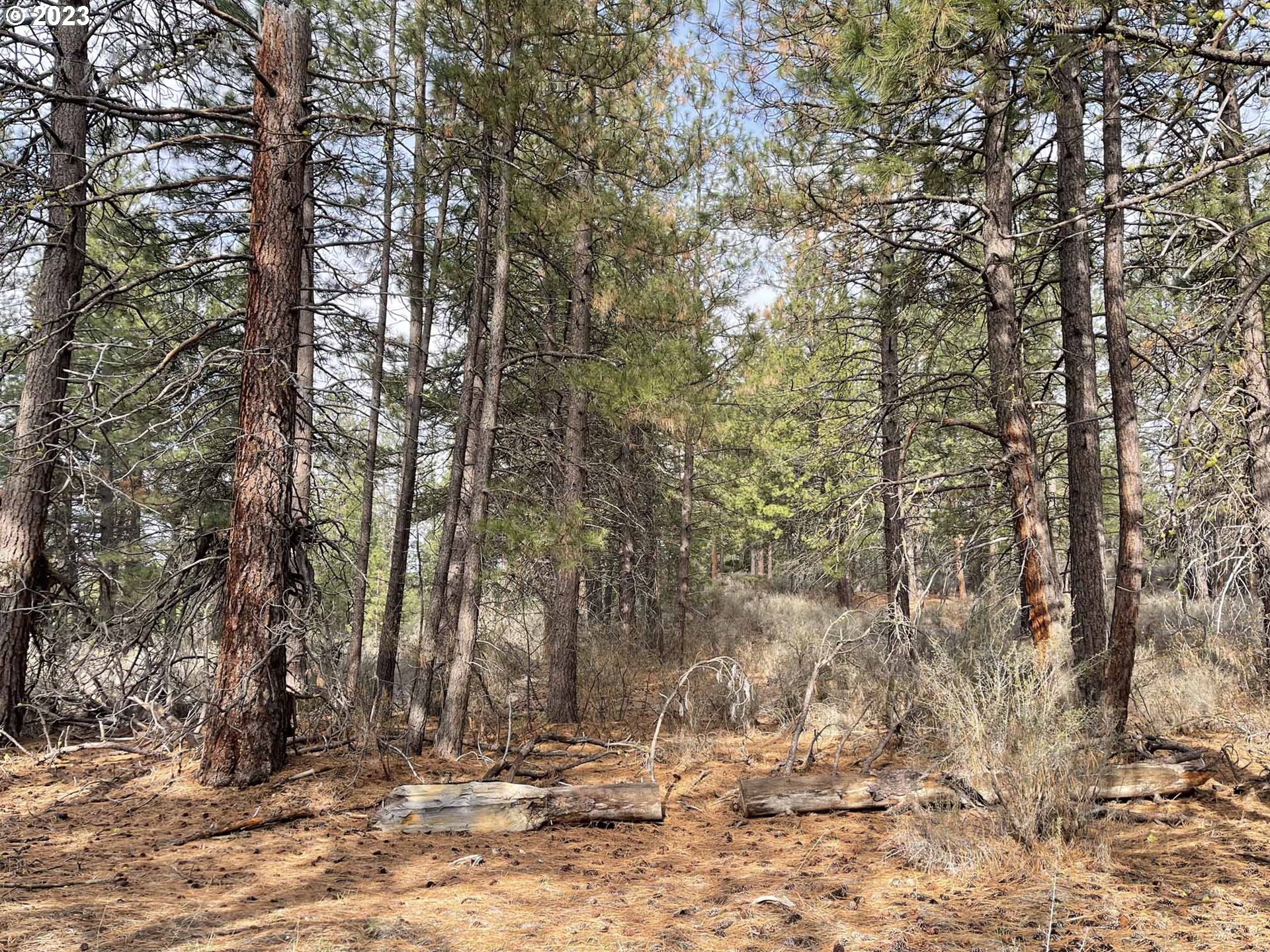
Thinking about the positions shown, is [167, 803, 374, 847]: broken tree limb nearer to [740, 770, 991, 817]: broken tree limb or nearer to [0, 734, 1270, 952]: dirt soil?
[0, 734, 1270, 952]: dirt soil

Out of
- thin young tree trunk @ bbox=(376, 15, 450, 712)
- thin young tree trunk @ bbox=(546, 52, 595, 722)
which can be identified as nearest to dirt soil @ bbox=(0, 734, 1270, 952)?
thin young tree trunk @ bbox=(376, 15, 450, 712)

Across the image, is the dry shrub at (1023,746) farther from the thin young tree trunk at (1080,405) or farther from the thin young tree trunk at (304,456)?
the thin young tree trunk at (304,456)

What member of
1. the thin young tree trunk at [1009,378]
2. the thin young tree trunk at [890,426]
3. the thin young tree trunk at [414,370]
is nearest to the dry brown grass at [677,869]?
the thin young tree trunk at [1009,378]

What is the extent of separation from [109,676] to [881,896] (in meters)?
8.88

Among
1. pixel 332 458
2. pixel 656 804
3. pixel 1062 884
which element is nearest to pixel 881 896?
pixel 1062 884

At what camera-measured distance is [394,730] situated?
29.6ft

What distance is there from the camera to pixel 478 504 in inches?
300

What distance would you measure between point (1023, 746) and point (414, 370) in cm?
799

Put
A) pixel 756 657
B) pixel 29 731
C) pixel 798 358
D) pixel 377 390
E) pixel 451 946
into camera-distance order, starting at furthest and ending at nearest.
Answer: pixel 756 657 → pixel 798 358 → pixel 377 390 → pixel 29 731 → pixel 451 946

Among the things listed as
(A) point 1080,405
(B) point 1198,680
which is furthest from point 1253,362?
(B) point 1198,680

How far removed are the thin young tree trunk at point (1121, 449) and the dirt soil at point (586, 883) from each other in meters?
1.09

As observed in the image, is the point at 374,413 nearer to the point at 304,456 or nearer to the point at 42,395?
the point at 304,456

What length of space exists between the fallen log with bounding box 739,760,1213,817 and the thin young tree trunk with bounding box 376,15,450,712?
475 centimetres

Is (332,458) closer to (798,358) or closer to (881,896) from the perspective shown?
(798,358)
